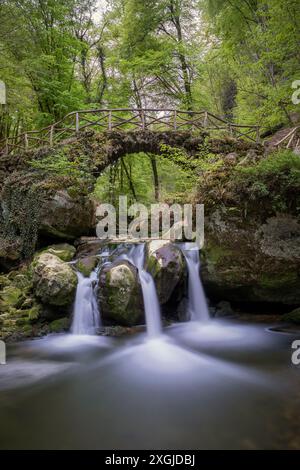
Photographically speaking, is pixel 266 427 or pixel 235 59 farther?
pixel 235 59

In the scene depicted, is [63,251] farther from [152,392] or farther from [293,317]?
[293,317]

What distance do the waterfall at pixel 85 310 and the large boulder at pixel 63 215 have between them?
2177mm

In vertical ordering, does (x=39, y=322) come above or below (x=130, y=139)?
below

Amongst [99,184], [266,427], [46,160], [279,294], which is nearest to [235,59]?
[99,184]

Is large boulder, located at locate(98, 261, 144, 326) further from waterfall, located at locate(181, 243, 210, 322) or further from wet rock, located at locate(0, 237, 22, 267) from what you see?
wet rock, located at locate(0, 237, 22, 267)

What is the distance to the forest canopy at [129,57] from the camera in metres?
10.2

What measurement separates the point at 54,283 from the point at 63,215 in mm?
2603

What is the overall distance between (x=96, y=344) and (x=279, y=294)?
3.93m

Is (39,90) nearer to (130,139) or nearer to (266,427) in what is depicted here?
(130,139)

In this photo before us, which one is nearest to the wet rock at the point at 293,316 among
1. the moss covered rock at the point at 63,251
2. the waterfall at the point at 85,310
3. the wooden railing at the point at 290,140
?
the waterfall at the point at 85,310

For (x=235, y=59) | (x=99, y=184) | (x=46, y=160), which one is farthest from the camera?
(x=99, y=184)

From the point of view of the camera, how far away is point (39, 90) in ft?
43.9

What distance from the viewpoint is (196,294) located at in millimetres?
6777

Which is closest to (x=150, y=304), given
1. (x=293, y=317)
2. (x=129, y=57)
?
(x=293, y=317)
